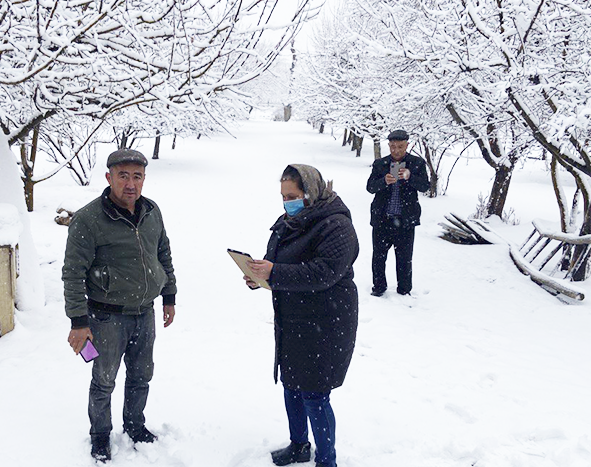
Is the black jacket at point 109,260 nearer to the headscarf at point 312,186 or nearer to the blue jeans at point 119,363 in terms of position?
the blue jeans at point 119,363

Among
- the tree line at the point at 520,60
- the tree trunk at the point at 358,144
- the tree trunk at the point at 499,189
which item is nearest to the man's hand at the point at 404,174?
the tree line at the point at 520,60

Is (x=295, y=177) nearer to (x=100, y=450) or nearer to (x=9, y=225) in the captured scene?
(x=100, y=450)

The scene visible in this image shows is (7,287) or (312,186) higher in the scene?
(312,186)

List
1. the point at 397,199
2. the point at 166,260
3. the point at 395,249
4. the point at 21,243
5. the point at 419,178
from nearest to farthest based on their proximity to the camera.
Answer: the point at 166,260 < the point at 21,243 < the point at 419,178 < the point at 397,199 < the point at 395,249

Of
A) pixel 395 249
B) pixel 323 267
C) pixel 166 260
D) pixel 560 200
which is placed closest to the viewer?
pixel 323 267

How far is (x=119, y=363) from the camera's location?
2.63 meters

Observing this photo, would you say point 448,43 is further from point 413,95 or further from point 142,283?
point 142,283

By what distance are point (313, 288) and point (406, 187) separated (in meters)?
3.38

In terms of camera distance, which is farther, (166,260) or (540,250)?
(540,250)

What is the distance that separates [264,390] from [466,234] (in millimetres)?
6292

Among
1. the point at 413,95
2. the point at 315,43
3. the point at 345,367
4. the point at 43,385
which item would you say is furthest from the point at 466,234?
the point at 315,43

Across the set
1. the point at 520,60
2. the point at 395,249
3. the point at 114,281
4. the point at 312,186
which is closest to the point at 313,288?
the point at 312,186

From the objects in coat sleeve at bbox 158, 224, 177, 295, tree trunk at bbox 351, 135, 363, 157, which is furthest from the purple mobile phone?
tree trunk at bbox 351, 135, 363, 157

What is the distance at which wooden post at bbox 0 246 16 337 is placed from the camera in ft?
12.9
